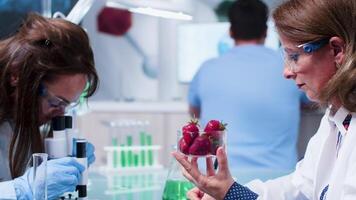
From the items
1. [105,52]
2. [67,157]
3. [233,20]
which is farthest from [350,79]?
[105,52]

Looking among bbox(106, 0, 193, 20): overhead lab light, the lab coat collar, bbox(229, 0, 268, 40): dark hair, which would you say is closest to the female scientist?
bbox(106, 0, 193, 20): overhead lab light

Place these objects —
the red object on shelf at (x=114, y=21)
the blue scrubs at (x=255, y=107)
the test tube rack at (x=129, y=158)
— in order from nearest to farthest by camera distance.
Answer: the test tube rack at (x=129, y=158), the blue scrubs at (x=255, y=107), the red object on shelf at (x=114, y=21)

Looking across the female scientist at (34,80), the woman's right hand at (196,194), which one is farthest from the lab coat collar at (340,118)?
the female scientist at (34,80)

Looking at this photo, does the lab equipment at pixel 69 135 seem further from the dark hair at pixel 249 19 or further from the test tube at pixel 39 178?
the dark hair at pixel 249 19

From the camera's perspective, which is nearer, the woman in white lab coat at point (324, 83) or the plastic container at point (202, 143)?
the woman in white lab coat at point (324, 83)

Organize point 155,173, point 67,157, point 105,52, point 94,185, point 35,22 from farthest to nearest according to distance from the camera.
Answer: point 105,52 → point 155,173 → point 94,185 → point 35,22 → point 67,157

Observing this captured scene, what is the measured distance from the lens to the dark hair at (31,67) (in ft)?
5.25

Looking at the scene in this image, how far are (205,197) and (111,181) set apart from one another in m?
0.66

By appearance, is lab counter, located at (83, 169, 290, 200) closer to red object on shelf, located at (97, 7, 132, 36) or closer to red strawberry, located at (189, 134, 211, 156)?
→ red strawberry, located at (189, 134, 211, 156)

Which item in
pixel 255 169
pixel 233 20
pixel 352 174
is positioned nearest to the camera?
pixel 352 174

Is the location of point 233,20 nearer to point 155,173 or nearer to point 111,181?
point 155,173

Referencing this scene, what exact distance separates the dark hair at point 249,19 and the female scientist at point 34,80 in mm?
1187

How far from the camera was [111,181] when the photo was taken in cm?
208

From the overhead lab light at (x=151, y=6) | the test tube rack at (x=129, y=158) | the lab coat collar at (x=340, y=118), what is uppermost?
the overhead lab light at (x=151, y=6)
